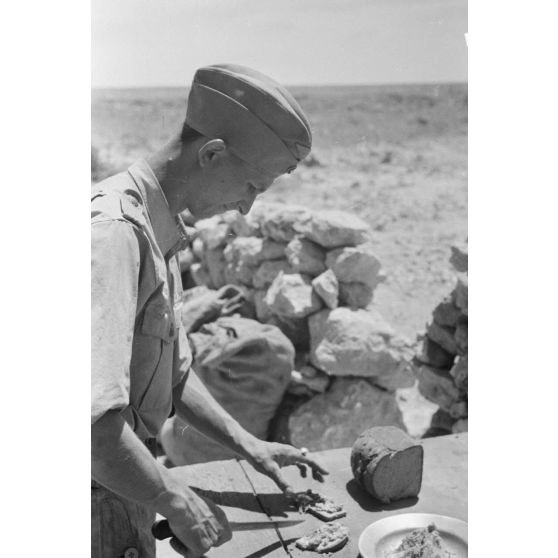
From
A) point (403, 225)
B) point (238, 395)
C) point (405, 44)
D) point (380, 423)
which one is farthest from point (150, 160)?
point (403, 225)

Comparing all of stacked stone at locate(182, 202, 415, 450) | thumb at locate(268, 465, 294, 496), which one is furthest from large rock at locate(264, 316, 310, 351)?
thumb at locate(268, 465, 294, 496)

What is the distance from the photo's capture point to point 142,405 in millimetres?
2064

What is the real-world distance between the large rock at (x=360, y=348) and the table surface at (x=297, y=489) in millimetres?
1495

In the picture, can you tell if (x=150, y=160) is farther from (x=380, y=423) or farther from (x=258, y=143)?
(x=380, y=423)

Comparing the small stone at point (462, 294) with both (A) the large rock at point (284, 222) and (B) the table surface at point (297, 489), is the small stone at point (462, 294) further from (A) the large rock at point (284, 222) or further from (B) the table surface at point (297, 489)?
(B) the table surface at point (297, 489)

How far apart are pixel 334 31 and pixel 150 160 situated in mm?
779

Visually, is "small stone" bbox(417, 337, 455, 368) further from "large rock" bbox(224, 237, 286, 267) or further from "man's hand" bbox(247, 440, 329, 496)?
"man's hand" bbox(247, 440, 329, 496)

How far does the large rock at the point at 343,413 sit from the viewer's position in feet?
15.0

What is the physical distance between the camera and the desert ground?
8.42 ft

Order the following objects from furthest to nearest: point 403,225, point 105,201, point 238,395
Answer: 1. point 403,225
2. point 238,395
3. point 105,201

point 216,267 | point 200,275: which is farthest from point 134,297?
point 200,275

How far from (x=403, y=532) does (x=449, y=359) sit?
2.68 metres

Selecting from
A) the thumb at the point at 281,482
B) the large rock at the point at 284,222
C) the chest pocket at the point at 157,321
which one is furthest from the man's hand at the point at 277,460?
the large rock at the point at 284,222
